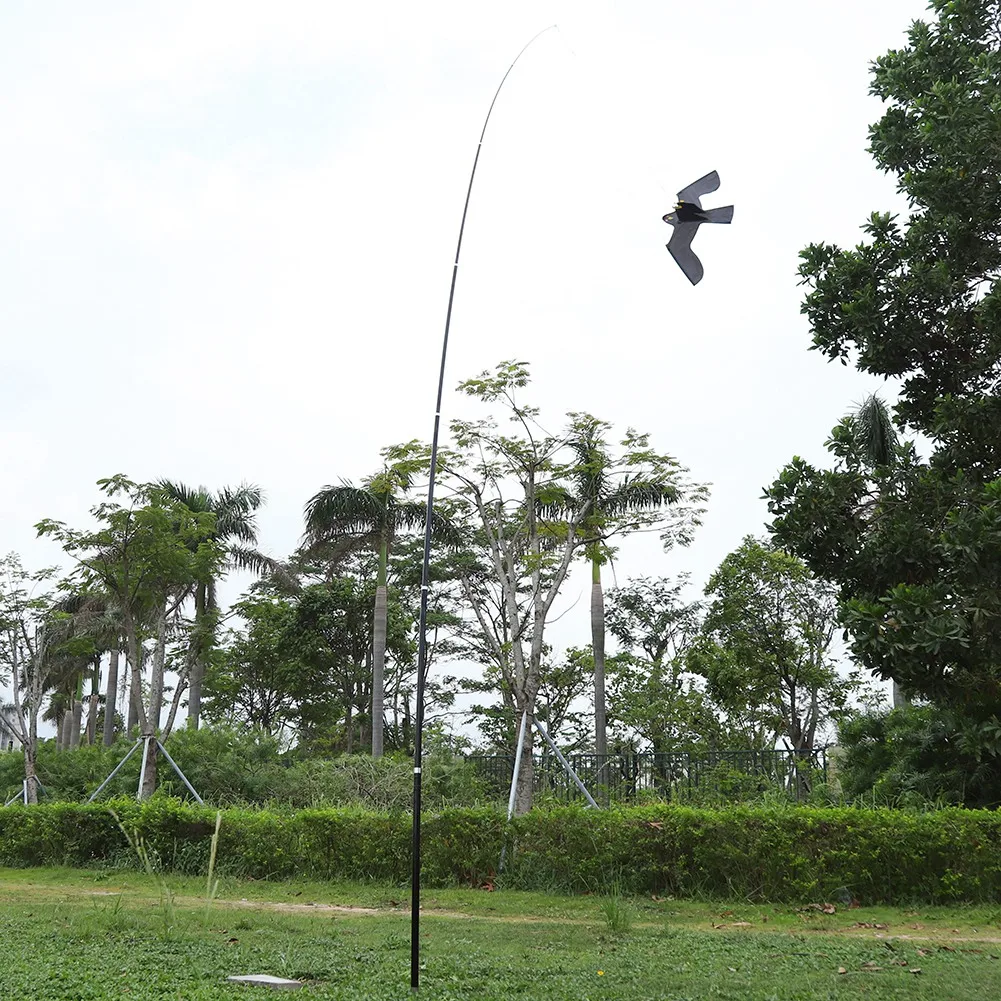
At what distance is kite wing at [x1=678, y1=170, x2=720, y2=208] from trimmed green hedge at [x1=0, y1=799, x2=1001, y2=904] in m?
5.96

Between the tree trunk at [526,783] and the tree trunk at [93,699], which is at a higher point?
the tree trunk at [93,699]

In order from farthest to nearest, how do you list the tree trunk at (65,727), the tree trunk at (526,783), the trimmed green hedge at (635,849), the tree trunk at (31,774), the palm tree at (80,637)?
the tree trunk at (65,727), the palm tree at (80,637), the tree trunk at (31,774), the tree trunk at (526,783), the trimmed green hedge at (635,849)

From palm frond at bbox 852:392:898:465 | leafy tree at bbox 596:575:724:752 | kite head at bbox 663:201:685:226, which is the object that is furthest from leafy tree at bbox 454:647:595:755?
kite head at bbox 663:201:685:226

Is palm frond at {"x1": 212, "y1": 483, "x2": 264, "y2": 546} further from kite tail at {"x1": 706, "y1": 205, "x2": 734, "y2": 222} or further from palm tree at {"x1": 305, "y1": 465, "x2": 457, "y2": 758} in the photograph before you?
kite tail at {"x1": 706, "y1": 205, "x2": 734, "y2": 222}

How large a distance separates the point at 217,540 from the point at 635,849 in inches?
585

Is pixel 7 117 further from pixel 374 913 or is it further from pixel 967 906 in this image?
pixel 967 906

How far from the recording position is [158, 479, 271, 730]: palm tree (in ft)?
71.1

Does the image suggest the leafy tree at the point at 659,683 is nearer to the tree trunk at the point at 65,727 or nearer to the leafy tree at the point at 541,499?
the leafy tree at the point at 541,499

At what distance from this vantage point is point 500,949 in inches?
265

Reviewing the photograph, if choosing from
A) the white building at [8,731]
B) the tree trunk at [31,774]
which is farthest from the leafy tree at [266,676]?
the tree trunk at [31,774]

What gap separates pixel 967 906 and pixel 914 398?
172 inches

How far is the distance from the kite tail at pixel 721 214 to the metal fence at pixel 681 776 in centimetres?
857

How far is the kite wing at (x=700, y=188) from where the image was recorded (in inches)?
240

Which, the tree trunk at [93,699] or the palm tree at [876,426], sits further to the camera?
the tree trunk at [93,699]
